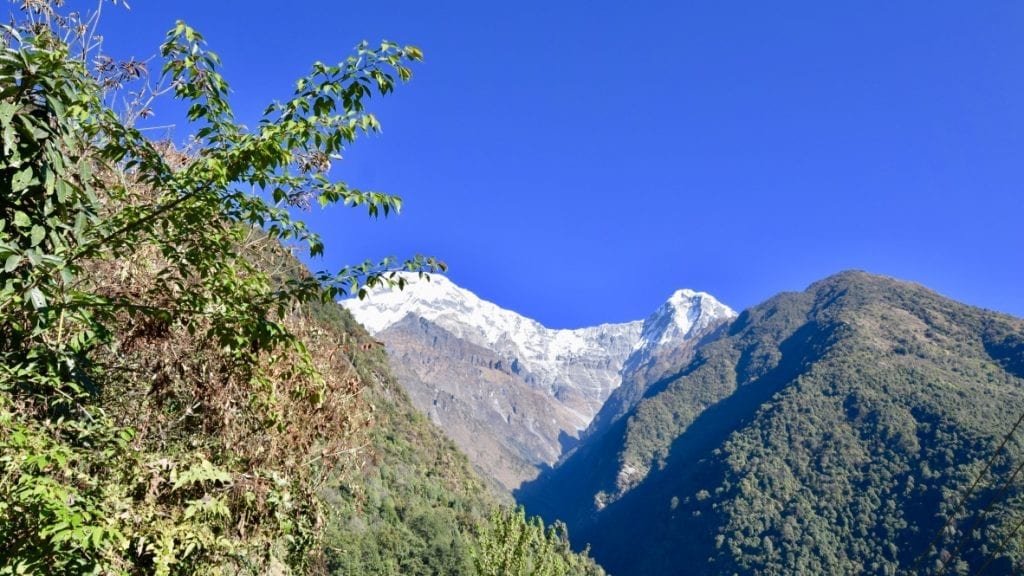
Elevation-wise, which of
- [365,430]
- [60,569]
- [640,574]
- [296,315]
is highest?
[296,315]

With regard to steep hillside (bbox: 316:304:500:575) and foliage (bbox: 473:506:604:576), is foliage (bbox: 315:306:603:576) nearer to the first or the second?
steep hillside (bbox: 316:304:500:575)

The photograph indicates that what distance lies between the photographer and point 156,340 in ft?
17.9

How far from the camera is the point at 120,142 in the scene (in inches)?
189

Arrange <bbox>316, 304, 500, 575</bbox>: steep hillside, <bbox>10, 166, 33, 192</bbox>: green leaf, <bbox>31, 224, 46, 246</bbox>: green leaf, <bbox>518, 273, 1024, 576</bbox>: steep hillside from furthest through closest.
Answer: <bbox>518, 273, 1024, 576</bbox>: steep hillside
<bbox>316, 304, 500, 575</bbox>: steep hillside
<bbox>10, 166, 33, 192</bbox>: green leaf
<bbox>31, 224, 46, 246</bbox>: green leaf

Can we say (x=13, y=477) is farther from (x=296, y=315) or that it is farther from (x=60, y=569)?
(x=296, y=315)

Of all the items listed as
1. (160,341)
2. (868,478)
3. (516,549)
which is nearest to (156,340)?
(160,341)

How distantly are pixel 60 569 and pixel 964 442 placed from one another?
173 metres

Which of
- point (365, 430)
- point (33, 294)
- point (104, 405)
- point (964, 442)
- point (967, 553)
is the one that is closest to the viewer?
point (33, 294)

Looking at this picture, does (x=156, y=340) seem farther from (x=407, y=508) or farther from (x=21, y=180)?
(x=407, y=508)

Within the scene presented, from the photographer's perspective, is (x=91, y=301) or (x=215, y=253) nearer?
(x=91, y=301)

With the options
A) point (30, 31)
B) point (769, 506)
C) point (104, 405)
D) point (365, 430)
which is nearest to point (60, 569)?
point (104, 405)

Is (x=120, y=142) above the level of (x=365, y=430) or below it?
above

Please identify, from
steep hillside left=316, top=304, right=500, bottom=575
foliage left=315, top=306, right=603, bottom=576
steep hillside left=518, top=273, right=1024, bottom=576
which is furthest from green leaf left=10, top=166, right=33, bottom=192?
steep hillside left=518, top=273, right=1024, bottom=576

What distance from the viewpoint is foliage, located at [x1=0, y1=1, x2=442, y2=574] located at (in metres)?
3.46
